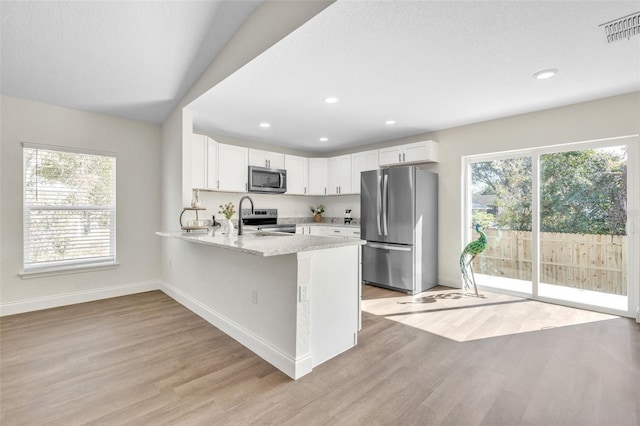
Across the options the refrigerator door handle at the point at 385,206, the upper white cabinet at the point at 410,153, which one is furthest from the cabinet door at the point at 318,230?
the upper white cabinet at the point at 410,153

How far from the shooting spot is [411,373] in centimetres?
216

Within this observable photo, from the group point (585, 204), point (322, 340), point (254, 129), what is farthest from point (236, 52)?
point (585, 204)

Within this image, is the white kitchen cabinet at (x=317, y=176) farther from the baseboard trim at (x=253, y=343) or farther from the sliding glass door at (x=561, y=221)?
the baseboard trim at (x=253, y=343)

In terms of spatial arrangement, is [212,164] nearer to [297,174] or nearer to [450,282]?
[297,174]

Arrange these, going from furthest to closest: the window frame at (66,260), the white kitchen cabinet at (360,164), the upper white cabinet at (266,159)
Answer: the white kitchen cabinet at (360,164), the upper white cabinet at (266,159), the window frame at (66,260)

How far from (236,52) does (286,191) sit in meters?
3.04

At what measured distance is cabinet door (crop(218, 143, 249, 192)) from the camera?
15.1 ft

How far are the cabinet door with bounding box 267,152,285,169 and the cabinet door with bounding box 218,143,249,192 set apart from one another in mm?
454

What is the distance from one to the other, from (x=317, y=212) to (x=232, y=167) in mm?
2160

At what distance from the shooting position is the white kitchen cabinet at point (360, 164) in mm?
5141

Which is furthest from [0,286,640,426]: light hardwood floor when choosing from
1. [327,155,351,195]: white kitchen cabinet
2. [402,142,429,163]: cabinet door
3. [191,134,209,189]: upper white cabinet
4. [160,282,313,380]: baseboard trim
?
[327,155,351,195]: white kitchen cabinet

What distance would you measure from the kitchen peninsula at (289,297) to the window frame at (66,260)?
2018 mm

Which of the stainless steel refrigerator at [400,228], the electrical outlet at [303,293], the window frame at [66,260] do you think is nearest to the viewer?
the electrical outlet at [303,293]

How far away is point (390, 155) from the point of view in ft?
16.0
